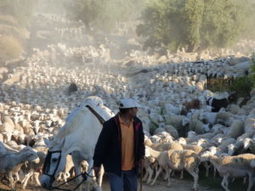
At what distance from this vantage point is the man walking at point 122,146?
21.0 ft

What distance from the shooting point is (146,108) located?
22.9m

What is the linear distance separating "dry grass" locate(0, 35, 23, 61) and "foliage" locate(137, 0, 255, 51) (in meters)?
11.5

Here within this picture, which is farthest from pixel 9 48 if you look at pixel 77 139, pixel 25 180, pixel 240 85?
pixel 77 139

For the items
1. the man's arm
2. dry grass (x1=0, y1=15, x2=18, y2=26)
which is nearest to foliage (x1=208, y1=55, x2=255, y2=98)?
the man's arm

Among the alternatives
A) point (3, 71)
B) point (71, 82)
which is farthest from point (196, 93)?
point (3, 71)

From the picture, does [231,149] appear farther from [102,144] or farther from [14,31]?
[14,31]

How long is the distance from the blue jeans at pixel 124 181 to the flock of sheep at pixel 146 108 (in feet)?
15.0

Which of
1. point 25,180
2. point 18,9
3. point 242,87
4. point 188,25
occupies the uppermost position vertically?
point 18,9

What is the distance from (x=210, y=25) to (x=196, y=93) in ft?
68.2

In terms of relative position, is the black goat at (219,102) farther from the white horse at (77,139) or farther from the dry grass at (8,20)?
the dry grass at (8,20)

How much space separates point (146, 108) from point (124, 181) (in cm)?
1627

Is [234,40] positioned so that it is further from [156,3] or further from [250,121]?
[250,121]

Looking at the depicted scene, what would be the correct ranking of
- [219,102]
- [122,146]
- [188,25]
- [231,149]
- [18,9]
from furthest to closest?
[18,9] → [188,25] → [219,102] → [231,149] → [122,146]

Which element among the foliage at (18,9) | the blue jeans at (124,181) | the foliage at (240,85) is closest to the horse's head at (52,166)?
the blue jeans at (124,181)
